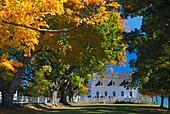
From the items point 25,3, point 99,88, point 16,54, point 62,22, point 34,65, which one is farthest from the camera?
point 99,88

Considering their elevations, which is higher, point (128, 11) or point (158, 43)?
point (128, 11)

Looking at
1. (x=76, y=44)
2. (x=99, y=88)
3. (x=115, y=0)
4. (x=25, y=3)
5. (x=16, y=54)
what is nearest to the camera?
(x=25, y=3)

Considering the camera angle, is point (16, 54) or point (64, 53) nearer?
point (64, 53)

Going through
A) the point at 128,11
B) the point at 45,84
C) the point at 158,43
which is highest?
the point at 128,11

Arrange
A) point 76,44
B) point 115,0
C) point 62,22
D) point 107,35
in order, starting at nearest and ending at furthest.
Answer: point 115,0
point 62,22
point 76,44
point 107,35

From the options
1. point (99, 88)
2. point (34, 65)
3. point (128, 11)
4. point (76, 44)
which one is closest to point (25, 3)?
point (128, 11)

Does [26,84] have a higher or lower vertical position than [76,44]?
lower

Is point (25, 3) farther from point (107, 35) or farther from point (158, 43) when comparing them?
point (107, 35)

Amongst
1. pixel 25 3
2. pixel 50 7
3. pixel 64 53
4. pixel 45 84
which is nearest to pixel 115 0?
pixel 50 7

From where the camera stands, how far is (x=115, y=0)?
14.5 meters

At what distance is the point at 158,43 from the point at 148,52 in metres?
0.93

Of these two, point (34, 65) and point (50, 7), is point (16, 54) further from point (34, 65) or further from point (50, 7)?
point (50, 7)

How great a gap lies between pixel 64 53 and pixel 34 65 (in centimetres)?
1340

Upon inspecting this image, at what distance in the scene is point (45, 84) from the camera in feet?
97.0
